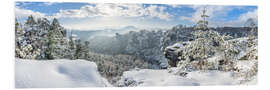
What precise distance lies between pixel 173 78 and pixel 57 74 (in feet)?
5.38

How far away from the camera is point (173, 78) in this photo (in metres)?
5.14

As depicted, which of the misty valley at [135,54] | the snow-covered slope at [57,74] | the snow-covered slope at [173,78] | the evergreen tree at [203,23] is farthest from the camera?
the evergreen tree at [203,23]

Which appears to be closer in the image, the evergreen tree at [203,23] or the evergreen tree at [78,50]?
the evergreen tree at [78,50]

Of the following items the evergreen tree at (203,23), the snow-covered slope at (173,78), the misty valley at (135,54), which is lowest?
the snow-covered slope at (173,78)

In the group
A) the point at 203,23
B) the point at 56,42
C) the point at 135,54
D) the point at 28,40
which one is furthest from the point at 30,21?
the point at 203,23

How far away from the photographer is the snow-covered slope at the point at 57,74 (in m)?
4.51

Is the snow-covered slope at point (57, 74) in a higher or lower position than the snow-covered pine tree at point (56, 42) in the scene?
lower

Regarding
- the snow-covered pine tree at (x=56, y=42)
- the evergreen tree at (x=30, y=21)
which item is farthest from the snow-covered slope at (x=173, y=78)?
the evergreen tree at (x=30, y=21)

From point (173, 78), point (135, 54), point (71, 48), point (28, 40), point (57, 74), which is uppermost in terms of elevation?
point (28, 40)

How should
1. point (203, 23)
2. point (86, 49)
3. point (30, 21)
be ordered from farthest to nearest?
point (203, 23) → point (86, 49) → point (30, 21)

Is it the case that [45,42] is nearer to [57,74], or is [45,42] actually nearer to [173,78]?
[57,74]

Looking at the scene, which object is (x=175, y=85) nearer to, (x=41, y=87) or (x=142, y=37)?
(x=142, y=37)

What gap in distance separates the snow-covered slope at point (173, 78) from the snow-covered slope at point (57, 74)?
370 millimetres

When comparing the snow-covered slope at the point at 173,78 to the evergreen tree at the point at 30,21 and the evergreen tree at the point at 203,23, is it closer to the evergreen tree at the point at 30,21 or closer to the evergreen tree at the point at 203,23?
the evergreen tree at the point at 203,23
